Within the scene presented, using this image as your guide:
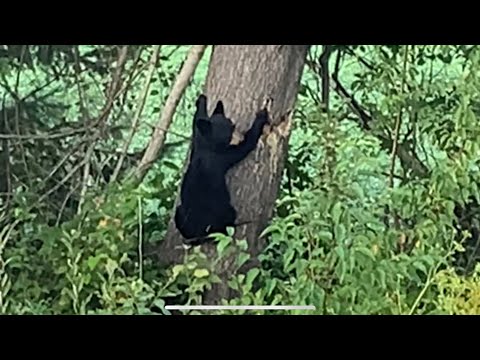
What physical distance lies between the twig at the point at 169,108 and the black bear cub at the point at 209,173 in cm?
4

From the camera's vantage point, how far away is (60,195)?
225 cm

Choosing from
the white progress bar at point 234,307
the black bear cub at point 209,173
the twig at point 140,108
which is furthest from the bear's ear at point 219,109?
the white progress bar at point 234,307

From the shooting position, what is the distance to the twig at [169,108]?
223 cm

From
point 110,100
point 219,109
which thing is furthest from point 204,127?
point 110,100

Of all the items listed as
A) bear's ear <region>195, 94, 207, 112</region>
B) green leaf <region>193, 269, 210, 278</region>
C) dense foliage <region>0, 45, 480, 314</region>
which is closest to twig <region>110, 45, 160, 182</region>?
dense foliage <region>0, 45, 480, 314</region>

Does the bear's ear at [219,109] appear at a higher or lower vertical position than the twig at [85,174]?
higher

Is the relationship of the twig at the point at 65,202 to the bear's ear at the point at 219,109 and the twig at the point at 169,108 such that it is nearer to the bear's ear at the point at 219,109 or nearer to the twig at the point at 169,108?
the twig at the point at 169,108

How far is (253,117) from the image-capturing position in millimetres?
2209

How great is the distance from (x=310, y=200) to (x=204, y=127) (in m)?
0.24

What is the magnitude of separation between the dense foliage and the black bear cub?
26 mm

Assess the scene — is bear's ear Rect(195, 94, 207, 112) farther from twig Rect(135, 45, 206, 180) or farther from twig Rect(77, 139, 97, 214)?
twig Rect(77, 139, 97, 214)
